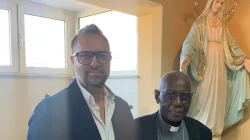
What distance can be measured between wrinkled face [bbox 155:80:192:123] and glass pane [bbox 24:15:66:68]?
1452mm

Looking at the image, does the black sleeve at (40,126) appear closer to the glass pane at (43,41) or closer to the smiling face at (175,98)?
the smiling face at (175,98)

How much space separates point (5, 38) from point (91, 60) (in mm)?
1583

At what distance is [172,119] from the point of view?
37.6 inches

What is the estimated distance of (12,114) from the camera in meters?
2.15

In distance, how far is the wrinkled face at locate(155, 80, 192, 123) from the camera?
3.09 feet

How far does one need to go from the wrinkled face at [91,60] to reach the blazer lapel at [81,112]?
48 mm

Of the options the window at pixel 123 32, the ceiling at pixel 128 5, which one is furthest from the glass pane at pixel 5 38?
the ceiling at pixel 128 5

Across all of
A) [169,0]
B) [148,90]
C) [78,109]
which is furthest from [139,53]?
[78,109]

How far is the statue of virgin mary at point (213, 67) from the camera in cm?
170

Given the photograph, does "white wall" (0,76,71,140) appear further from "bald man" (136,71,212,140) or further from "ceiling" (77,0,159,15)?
"bald man" (136,71,212,140)

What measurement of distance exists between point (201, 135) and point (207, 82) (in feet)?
2.53

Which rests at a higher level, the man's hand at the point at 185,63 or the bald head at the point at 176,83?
the man's hand at the point at 185,63

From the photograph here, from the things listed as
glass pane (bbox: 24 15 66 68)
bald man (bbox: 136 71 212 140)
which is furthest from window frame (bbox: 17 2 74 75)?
bald man (bbox: 136 71 212 140)

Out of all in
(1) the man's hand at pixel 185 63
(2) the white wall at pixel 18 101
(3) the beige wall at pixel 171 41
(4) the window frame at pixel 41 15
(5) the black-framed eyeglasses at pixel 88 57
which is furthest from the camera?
(4) the window frame at pixel 41 15
